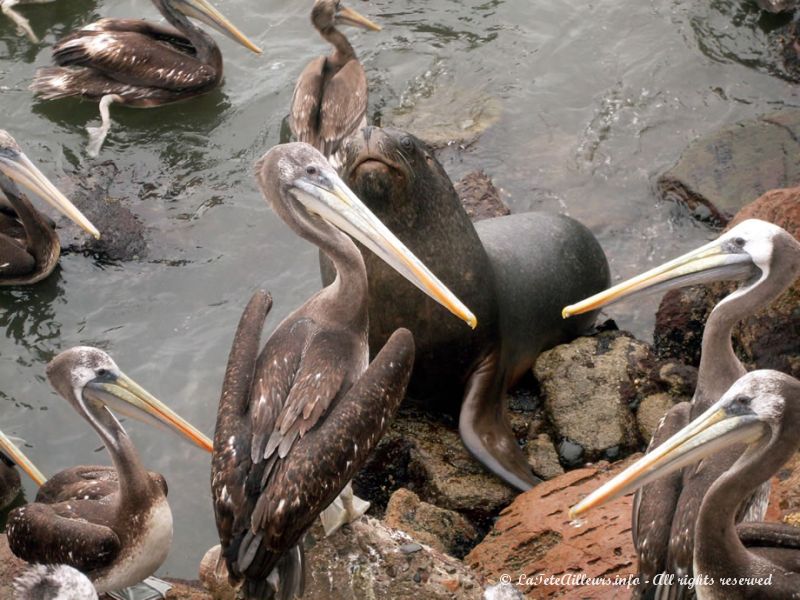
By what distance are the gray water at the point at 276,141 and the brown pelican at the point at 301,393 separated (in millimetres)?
2126

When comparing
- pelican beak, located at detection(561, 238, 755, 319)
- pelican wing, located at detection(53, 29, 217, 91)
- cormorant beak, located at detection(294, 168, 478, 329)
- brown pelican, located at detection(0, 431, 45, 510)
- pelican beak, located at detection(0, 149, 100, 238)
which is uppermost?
cormorant beak, located at detection(294, 168, 478, 329)

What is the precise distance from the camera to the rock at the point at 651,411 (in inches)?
267

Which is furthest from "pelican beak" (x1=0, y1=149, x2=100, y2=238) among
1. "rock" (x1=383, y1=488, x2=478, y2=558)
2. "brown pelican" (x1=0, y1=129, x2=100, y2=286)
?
"rock" (x1=383, y1=488, x2=478, y2=558)

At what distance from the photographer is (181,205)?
9.55 meters

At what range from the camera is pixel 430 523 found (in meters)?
6.13

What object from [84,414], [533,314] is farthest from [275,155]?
[533,314]

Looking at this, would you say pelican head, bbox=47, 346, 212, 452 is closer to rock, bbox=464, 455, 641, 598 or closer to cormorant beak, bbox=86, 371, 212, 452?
cormorant beak, bbox=86, 371, 212, 452

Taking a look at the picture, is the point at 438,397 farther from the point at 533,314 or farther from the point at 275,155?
the point at 275,155

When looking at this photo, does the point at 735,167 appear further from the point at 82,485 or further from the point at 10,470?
the point at 10,470

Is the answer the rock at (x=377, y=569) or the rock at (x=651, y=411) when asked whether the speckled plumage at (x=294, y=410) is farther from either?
the rock at (x=651, y=411)

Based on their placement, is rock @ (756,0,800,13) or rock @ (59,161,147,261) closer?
rock @ (59,161,147,261)

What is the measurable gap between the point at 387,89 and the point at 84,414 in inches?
220

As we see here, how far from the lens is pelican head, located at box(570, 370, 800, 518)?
4.54 m

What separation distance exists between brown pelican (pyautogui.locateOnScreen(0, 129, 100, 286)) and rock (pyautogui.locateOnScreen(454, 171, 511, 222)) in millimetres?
3095
